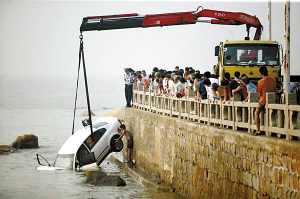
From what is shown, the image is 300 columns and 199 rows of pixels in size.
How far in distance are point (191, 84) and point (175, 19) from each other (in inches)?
306

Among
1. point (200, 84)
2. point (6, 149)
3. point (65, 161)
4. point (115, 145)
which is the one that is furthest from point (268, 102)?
point (6, 149)

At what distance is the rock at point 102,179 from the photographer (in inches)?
1144

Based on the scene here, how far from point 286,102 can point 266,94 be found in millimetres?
1018

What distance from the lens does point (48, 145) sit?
2088 inches

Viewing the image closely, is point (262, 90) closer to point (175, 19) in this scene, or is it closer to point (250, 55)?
point (250, 55)

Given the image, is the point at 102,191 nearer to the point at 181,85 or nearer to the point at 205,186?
the point at 181,85

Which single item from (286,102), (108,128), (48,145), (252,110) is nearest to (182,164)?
(252,110)

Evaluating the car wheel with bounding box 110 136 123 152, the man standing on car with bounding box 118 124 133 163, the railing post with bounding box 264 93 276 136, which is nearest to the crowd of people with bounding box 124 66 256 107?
the man standing on car with bounding box 118 124 133 163

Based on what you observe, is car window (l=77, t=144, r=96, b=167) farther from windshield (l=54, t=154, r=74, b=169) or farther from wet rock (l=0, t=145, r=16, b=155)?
wet rock (l=0, t=145, r=16, b=155)

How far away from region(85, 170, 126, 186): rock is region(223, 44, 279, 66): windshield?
5.88m

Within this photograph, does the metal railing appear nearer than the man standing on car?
Yes

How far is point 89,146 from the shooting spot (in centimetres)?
3238

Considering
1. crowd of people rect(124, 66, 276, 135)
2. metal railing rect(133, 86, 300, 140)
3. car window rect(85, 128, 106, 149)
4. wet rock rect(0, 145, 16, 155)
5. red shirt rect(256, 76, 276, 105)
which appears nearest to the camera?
metal railing rect(133, 86, 300, 140)

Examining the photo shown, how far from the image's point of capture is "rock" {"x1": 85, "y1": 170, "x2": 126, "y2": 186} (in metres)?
29.0
